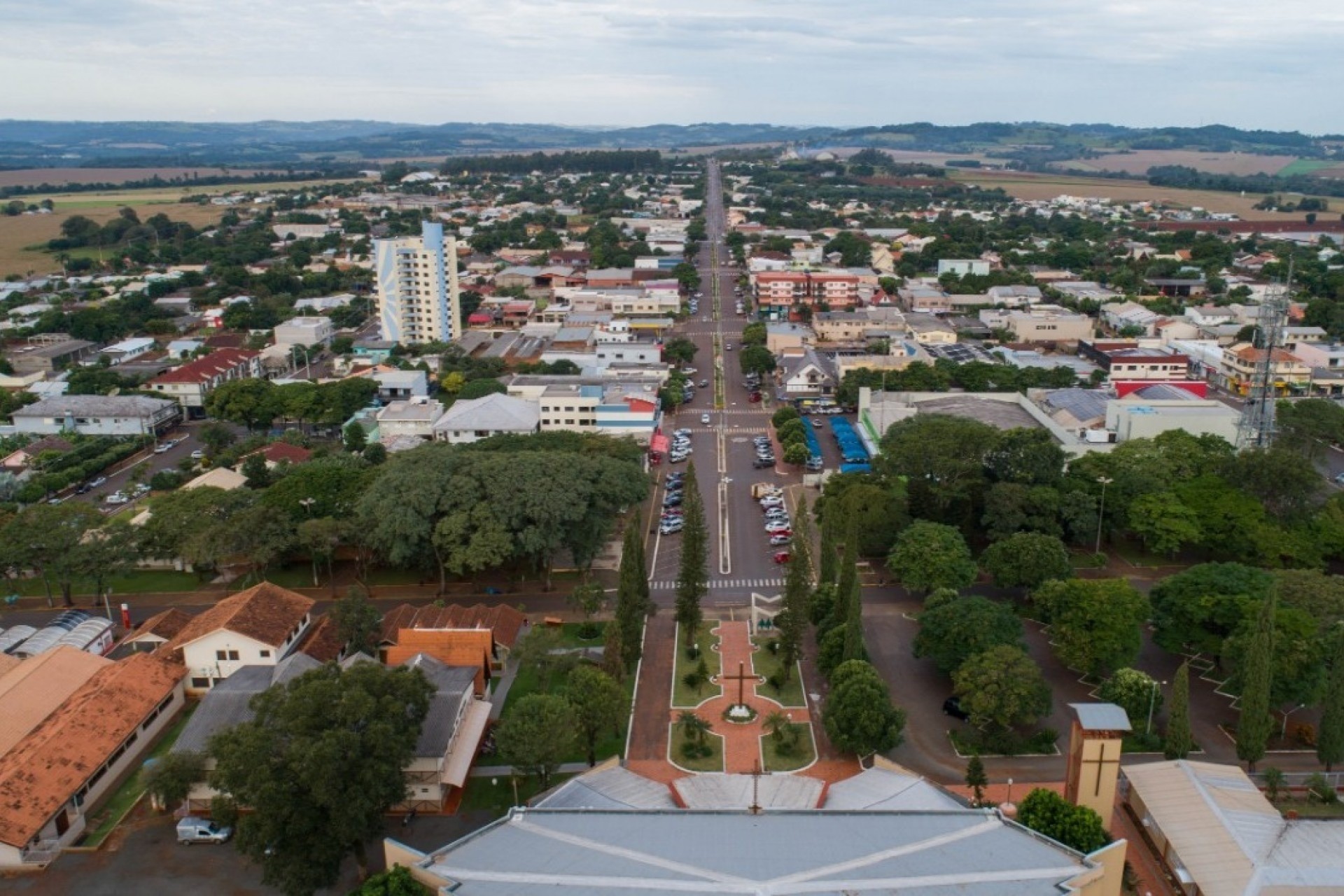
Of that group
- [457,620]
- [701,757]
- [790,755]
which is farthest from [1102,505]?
[457,620]

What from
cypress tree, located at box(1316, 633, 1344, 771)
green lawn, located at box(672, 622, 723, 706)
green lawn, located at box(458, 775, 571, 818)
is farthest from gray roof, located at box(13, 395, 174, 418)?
cypress tree, located at box(1316, 633, 1344, 771)

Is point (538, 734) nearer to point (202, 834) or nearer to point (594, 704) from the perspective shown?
point (594, 704)

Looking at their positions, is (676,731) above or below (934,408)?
below

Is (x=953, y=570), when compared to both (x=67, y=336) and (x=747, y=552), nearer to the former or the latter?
(x=747, y=552)

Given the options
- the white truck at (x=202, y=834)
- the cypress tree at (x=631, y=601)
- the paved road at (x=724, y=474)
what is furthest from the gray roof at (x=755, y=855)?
the paved road at (x=724, y=474)

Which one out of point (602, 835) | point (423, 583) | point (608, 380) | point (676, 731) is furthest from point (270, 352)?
point (602, 835)

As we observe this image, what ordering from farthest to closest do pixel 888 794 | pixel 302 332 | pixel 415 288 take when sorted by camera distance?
pixel 302 332
pixel 415 288
pixel 888 794
